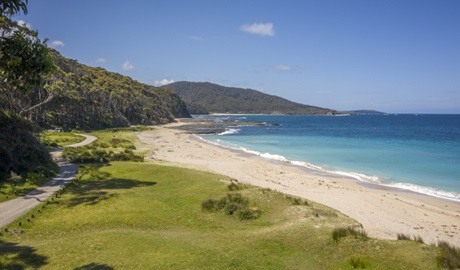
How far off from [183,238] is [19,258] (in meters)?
5.57

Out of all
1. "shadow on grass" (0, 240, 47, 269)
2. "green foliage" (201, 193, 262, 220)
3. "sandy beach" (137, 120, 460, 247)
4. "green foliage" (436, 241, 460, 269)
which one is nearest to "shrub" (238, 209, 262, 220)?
"green foliage" (201, 193, 262, 220)

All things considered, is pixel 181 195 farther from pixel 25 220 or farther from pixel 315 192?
pixel 315 192

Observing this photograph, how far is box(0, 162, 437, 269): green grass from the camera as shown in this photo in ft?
35.4

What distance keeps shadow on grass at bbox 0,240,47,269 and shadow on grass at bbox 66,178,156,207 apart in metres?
5.86

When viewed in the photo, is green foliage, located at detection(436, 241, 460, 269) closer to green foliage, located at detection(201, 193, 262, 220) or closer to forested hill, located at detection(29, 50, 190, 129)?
green foliage, located at detection(201, 193, 262, 220)

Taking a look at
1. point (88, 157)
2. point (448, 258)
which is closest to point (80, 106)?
point (88, 157)

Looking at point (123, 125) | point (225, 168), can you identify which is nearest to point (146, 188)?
point (225, 168)

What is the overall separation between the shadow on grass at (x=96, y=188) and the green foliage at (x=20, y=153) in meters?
3.67

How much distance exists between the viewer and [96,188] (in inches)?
853

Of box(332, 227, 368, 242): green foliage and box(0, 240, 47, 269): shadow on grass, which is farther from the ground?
box(332, 227, 368, 242): green foliage

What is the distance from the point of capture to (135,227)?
1509cm

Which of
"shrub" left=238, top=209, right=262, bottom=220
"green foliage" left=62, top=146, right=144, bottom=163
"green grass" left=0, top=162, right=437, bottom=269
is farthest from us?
"green foliage" left=62, top=146, right=144, bottom=163

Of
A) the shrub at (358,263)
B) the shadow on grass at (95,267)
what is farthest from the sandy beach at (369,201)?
the shadow on grass at (95,267)

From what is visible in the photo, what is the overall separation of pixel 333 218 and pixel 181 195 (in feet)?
29.0
